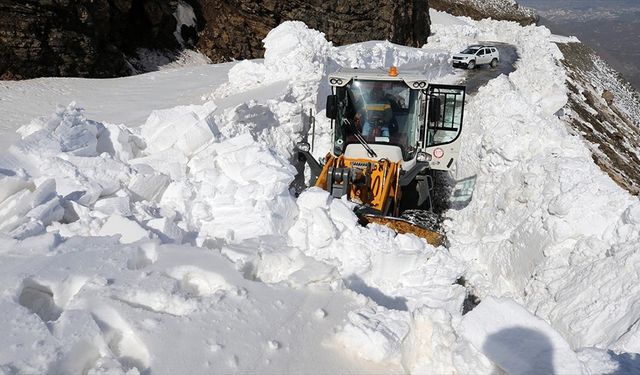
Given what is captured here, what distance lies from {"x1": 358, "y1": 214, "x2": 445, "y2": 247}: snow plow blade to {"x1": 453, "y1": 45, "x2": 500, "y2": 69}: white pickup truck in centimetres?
1962

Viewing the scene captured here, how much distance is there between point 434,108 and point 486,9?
4386cm

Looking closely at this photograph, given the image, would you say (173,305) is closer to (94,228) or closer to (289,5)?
(94,228)

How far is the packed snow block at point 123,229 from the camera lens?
5008 millimetres

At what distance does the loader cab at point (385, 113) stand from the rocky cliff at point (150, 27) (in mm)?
9045

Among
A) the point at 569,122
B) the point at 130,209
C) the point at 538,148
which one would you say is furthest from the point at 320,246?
the point at 569,122

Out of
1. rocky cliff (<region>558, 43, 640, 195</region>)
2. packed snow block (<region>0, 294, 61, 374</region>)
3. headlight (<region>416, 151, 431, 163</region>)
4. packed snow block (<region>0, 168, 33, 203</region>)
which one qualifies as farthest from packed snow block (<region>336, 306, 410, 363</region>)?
rocky cliff (<region>558, 43, 640, 195</region>)

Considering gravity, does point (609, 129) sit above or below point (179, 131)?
below

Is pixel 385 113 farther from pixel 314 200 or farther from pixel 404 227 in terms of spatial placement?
pixel 314 200

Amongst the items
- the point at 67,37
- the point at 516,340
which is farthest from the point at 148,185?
the point at 67,37

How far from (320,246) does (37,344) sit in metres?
3.50

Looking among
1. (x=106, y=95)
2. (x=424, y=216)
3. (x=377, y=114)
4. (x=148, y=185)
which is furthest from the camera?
(x=106, y=95)

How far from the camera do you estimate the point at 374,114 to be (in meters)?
8.79

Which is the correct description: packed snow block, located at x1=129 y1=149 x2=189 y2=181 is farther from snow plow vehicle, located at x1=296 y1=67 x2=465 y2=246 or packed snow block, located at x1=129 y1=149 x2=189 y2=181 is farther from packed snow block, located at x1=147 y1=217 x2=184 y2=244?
snow plow vehicle, located at x1=296 y1=67 x2=465 y2=246

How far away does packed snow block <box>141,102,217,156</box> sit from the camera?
7305 millimetres
